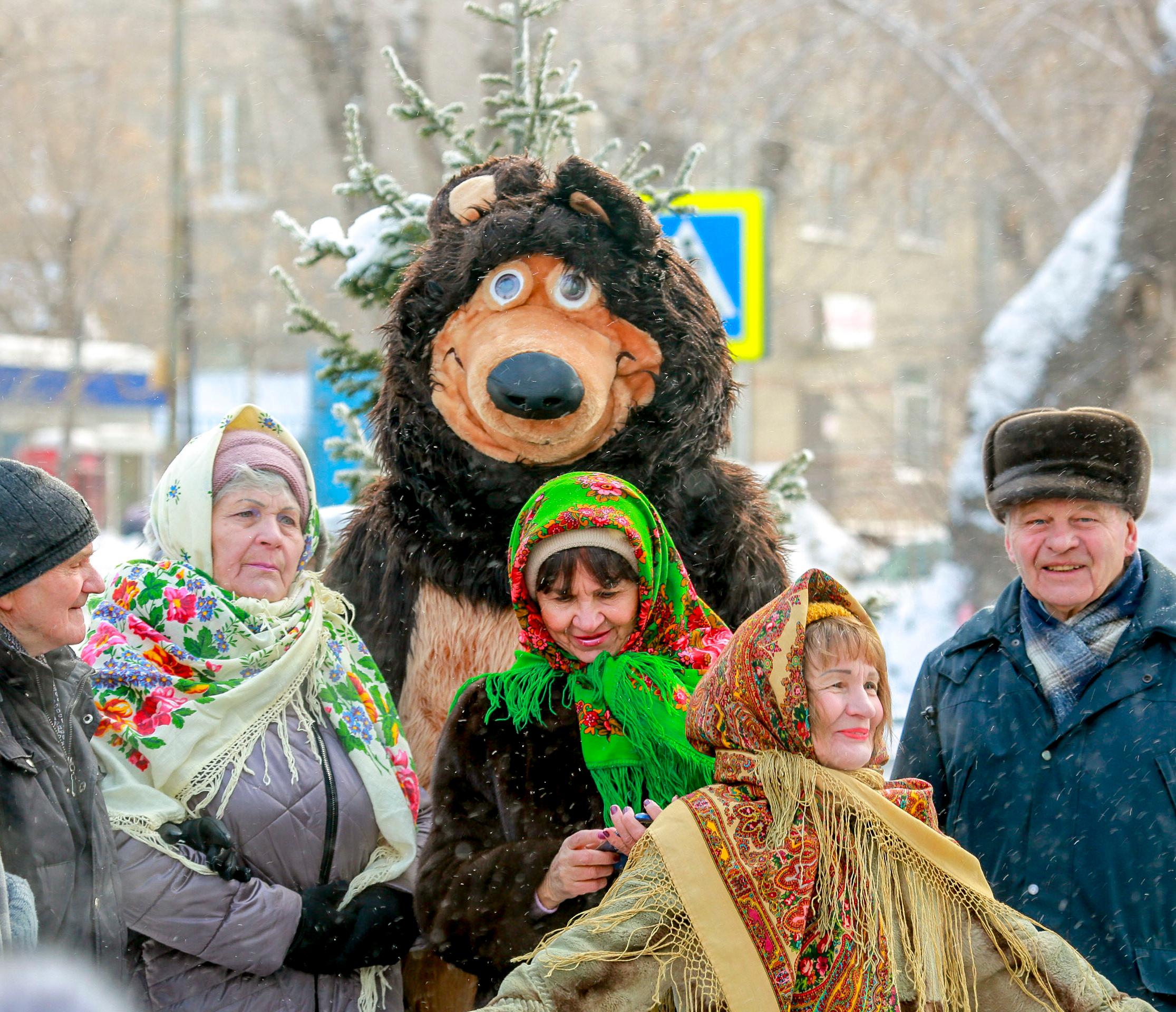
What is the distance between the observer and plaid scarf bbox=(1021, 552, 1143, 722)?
2.72 metres

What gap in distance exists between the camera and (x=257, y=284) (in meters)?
18.8

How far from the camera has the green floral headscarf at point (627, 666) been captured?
8.09ft

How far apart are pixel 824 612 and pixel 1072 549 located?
0.83m

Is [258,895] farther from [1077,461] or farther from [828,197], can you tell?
[828,197]

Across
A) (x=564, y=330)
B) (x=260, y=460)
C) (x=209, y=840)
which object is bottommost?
(x=209, y=840)

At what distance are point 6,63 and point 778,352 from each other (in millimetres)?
10053

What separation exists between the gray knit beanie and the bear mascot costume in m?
1.07

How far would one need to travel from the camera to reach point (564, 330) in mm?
3186

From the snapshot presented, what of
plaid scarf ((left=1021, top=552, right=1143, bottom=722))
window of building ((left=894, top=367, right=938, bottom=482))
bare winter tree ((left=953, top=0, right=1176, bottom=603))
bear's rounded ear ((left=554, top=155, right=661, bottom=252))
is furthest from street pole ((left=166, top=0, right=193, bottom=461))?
plaid scarf ((left=1021, top=552, right=1143, bottom=722))

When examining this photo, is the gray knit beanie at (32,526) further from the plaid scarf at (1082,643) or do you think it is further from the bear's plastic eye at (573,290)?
the plaid scarf at (1082,643)

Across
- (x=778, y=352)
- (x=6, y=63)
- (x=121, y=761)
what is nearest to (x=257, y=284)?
(x=6, y=63)

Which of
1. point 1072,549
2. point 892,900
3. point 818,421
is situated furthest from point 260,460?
point 818,421

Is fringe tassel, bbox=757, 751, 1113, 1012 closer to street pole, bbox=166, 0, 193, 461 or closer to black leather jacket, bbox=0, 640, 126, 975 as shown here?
black leather jacket, bbox=0, 640, 126, 975

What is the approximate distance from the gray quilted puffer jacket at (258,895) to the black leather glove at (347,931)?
0.03m
